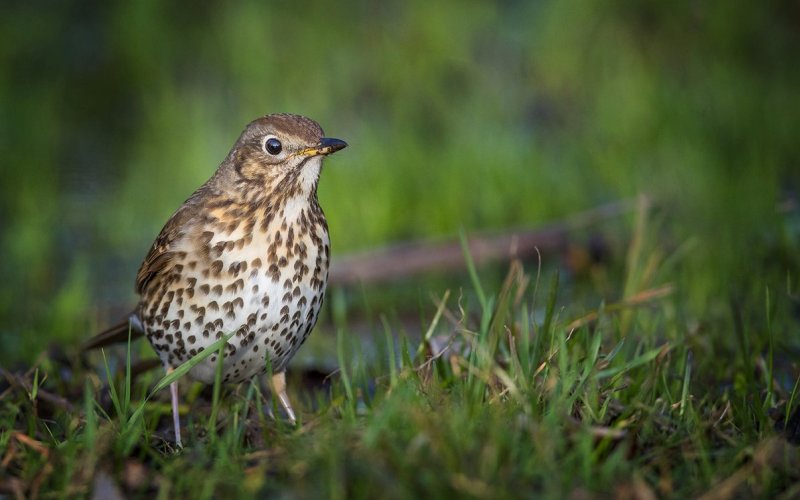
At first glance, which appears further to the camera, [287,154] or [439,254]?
[439,254]

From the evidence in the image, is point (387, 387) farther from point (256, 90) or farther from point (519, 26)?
point (519, 26)

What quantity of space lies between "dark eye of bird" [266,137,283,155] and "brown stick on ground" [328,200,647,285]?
2142 millimetres

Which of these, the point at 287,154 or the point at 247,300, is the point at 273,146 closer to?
the point at 287,154

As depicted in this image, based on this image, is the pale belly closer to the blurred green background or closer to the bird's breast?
the bird's breast

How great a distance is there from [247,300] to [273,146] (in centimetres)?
68

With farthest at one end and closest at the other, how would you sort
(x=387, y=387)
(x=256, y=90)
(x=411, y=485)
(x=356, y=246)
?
(x=256, y=90)
(x=356, y=246)
(x=387, y=387)
(x=411, y=485)

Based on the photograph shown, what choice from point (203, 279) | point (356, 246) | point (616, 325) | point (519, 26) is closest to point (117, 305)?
point (356, 246)

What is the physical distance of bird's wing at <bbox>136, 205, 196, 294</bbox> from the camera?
483cm

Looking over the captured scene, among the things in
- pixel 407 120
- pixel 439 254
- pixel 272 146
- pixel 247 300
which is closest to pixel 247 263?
pixel 247 300

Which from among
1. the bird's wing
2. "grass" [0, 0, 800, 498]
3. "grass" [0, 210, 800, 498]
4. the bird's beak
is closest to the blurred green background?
"grass" [0, 0, 800, 498]

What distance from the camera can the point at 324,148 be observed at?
479 cm

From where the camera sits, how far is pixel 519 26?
11898 millimetres

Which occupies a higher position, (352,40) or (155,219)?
(352,40)

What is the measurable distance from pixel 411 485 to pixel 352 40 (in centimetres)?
847
